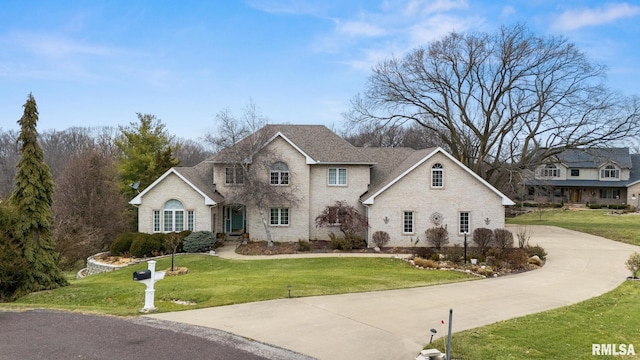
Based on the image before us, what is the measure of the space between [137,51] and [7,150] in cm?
6822

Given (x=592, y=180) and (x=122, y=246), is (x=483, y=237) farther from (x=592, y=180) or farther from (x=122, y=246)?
(x=592, y=180)

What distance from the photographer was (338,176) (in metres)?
28.0

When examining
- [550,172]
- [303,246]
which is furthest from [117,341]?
[550,172]

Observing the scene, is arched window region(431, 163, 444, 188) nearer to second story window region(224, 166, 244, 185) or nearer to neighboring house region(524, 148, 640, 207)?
second story window region(224, 166, 244, 185)

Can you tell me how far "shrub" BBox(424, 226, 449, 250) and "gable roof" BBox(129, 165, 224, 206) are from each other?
12.8 metres

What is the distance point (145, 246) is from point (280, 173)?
29.0 ft

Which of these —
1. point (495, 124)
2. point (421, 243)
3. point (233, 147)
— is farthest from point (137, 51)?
point (495, 124)

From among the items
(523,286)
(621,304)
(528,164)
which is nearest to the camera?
(621,304)

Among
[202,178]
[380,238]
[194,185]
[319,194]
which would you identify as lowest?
[380,238]

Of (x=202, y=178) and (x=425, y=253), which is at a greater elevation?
(x=202, y=178)

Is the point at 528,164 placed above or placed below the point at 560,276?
above

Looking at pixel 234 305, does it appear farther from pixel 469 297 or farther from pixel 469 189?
pixel 469 189

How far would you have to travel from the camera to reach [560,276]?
699 inches

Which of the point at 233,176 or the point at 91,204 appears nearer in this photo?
the point at 233,176
